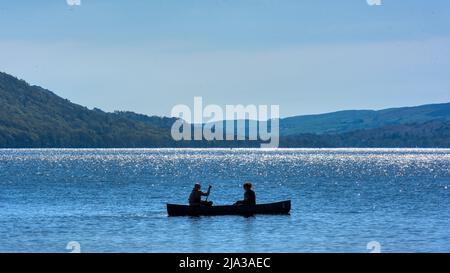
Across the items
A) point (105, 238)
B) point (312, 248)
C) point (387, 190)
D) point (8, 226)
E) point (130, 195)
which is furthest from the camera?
point (387, 190)

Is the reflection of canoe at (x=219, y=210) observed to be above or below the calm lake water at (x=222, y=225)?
above

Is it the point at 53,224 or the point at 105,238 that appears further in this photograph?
the point at 53,224

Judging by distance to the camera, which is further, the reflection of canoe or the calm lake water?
the reflection of canoe

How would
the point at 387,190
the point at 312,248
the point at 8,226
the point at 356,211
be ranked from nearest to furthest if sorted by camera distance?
the point at 312,248
the point at 8,226
the point at 356,211
the point at 387,190

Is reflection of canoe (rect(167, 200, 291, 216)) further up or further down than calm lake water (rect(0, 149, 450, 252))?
further up

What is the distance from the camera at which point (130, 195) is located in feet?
351

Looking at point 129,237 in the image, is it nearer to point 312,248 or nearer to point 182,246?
point 182,246

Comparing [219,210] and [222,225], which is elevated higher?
[219,210]

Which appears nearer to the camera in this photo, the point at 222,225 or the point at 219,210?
the point at 222,225

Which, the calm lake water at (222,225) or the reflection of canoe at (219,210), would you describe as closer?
the calm lake water at (222,225)
